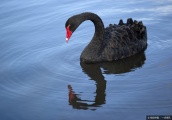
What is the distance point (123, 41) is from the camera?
6.52 m

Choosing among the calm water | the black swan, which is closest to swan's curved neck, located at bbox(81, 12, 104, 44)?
the black swan

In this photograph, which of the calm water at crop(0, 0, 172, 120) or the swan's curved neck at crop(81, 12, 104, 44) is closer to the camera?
the calm water at crop(0, 0, 172, 120)

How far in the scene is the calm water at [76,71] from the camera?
4754 millimetres

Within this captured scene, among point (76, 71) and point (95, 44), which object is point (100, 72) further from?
point (95, 44)

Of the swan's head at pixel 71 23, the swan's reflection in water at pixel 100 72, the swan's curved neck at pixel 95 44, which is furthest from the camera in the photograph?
the swan's curved neck at pixel 95 44

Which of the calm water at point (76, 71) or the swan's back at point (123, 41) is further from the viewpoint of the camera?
the swan's back at point (123, 41)

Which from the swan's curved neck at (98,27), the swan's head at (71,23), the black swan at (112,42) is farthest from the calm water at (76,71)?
the swan's head at (71,23)

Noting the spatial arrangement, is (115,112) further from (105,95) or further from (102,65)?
(102,65)

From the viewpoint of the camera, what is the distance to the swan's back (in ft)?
20.8

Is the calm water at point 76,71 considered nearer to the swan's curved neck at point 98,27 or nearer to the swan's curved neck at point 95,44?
the swan's curved neck at point 95,44

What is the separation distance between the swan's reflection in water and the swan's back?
11 cm

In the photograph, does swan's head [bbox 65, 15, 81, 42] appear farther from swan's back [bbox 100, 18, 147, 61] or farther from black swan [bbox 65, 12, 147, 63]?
swan's back [bbox 100, 18, 147, 61]

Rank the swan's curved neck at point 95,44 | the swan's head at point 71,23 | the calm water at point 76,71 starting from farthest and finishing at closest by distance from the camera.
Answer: the swan's curved neck at point 95,44
the swan's head at point 71,23
the calm water at point 76,71

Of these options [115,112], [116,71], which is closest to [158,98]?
[115,112]
